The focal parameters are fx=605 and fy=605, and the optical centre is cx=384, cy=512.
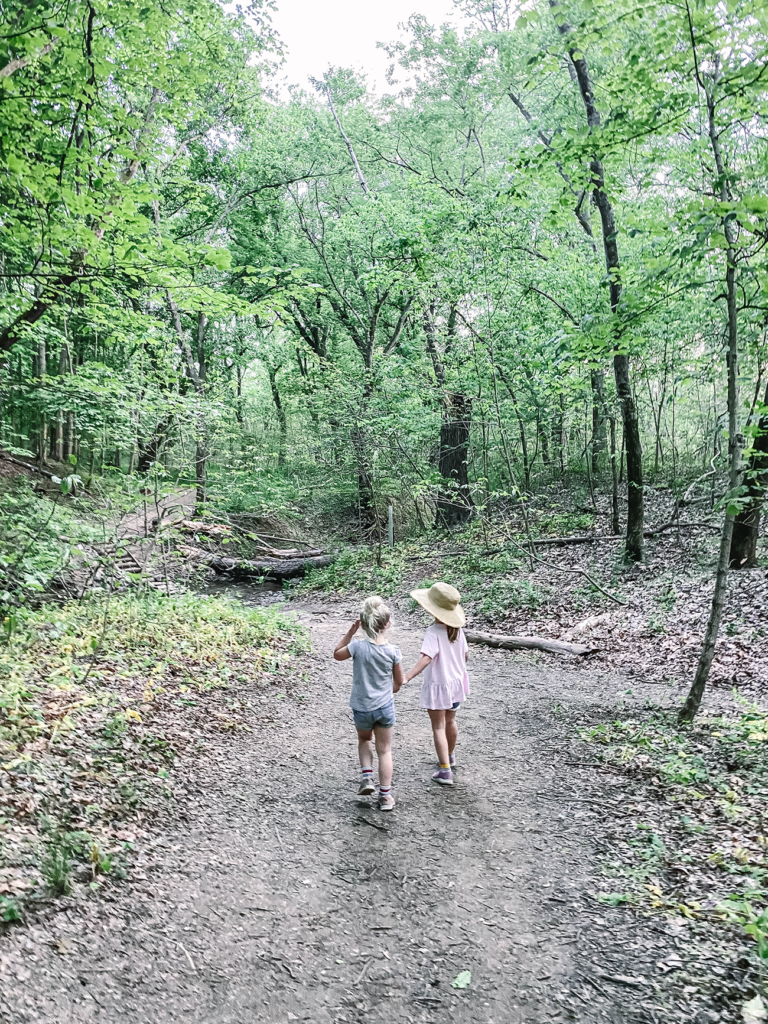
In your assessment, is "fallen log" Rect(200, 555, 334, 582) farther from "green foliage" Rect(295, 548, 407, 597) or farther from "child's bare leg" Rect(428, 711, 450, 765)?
"child's bare leg" Rect(428, 711, 450, 765)

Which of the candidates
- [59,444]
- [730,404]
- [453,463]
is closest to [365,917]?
[730,404]

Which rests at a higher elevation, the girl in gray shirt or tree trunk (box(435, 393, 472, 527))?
tree trunk (box(435, 393, 472, 527))

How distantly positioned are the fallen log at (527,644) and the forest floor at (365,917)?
388 cm

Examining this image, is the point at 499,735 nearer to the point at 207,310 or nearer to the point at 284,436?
the point at 207,310

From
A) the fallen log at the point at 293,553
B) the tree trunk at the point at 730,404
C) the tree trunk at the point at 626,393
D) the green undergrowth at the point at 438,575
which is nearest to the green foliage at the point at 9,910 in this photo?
the tree trunk at the point at 730,404

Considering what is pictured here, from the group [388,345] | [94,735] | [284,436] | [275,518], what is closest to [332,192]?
[388,345]

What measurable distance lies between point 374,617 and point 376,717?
799 millimetres

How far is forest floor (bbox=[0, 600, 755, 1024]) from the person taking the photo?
291 centimetres

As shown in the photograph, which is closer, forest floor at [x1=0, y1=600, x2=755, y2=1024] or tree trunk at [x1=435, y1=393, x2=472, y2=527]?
forest floor at [x1=0, y1=600, x2=755, y2=1024]

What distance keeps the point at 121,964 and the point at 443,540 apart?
1599 cm

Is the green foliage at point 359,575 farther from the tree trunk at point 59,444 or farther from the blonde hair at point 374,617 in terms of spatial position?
the blonde hair at point 374,617

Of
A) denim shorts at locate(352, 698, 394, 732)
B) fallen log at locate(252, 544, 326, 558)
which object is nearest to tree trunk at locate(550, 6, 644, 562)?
denim shorts at locate(352, 698, 394, 732)

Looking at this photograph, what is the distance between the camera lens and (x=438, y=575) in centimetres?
1544

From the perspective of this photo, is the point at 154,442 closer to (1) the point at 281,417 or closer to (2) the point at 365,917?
(2) the point at 365,917
